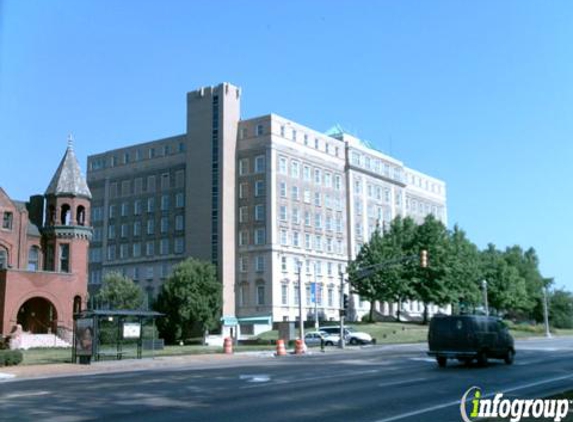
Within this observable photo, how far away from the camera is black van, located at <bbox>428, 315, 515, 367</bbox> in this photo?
2597cm

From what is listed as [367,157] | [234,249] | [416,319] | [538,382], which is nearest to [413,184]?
[367,157]

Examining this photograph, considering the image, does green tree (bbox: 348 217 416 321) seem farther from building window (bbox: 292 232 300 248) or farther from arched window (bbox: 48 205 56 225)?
arched window (bbox: 48 205 56 225)

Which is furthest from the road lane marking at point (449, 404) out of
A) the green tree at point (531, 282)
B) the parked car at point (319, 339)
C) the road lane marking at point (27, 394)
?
the green tree at point (531, 282)

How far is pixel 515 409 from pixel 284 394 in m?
6.12

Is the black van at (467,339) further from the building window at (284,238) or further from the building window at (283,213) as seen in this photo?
the building window at (283,213)

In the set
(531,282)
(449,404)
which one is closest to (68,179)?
(449,404)

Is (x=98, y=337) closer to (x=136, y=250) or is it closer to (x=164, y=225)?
(x=164, y=225)

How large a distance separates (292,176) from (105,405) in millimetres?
73799

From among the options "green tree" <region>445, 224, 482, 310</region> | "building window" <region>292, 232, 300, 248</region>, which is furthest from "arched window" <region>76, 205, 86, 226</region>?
"green tree" <region>445, 224, 482, 310</region>

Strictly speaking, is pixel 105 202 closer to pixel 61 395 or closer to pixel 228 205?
pixel 228 205

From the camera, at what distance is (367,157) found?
102 metres

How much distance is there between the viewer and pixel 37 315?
59.0 metres

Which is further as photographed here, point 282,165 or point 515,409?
point 282,165

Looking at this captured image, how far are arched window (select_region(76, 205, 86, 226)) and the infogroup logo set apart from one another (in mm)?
53092
